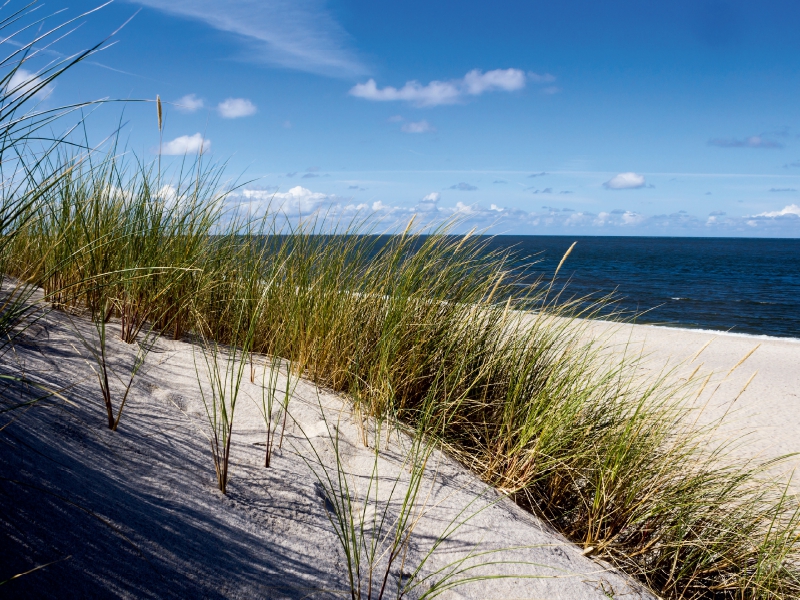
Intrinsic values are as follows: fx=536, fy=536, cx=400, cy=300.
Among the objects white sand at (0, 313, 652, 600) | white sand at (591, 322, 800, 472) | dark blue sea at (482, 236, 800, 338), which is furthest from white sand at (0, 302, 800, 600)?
dark blue sea at (482, 236, 800, 338)

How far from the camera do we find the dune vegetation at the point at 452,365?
2.25 meters

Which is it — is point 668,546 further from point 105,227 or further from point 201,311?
point 105,227

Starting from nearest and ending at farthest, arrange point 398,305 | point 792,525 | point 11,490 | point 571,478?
point 11,490 < point 792,525 < point 571,478 < point 398,305

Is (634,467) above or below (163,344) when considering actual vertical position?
below

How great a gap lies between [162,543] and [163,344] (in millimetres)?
1696

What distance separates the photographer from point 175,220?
124 inches

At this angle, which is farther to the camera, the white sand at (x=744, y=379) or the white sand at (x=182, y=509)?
the white sand at (x=744, y=379)

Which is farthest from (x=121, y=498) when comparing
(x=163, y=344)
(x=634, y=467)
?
(x=634, y=467)

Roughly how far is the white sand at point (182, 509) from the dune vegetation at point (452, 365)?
0.11m

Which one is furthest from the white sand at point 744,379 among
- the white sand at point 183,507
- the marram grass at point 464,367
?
the white sand at point 183,507

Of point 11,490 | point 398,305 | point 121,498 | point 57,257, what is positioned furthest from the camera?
point 57,257

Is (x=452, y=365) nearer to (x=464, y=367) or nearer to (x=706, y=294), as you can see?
(x=464, y=367)

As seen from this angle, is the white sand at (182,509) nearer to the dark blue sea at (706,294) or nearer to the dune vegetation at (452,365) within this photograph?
the dune vegetation at (452,365)

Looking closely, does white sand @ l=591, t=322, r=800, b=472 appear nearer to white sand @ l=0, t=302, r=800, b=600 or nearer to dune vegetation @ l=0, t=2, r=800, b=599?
dune vegetation @ l=0, t=2, r=800, b=599
